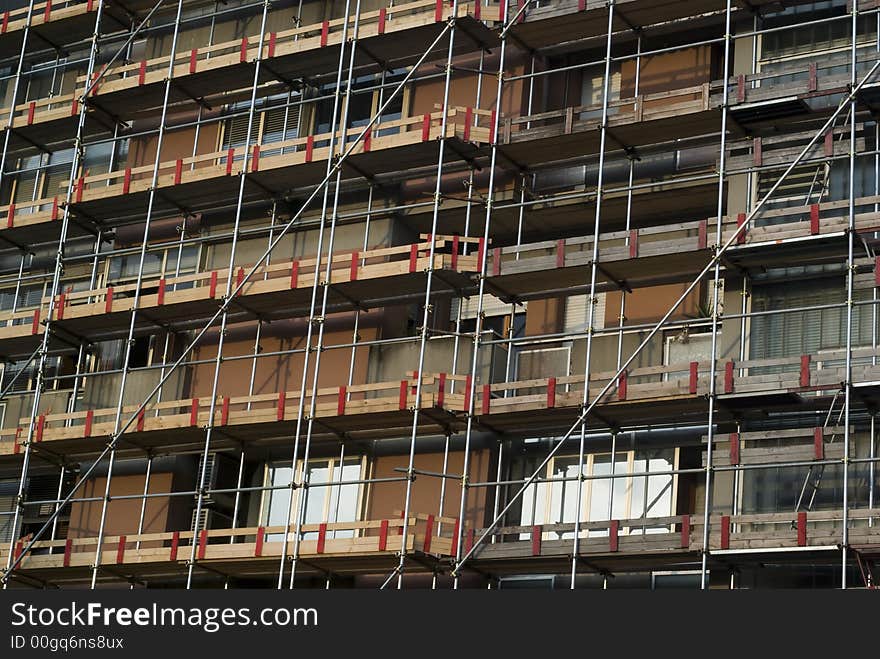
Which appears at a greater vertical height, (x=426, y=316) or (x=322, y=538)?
(x=426, y=316)

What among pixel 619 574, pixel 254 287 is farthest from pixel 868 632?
pixel 254 287

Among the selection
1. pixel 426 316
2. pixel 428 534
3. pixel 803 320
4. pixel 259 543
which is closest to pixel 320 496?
pixel 259 543

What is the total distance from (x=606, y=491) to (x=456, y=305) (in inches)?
231

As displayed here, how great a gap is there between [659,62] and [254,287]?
9.82 m

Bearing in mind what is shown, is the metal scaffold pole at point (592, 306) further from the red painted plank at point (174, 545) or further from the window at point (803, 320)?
the red painted plank at point (174, 545)

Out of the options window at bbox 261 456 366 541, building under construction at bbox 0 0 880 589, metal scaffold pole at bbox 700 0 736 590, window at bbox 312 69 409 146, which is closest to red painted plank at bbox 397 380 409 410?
building under construction at bbox 0 0 880 589

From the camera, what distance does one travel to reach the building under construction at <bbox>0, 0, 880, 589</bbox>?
3253 centimetres

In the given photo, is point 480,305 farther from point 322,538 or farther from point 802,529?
point 802,529

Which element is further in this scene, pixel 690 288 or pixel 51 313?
pixel 51 313

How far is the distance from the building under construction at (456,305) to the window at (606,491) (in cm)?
6

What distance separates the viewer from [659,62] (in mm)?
37344

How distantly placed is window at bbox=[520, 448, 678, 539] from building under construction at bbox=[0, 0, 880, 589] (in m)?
0.06

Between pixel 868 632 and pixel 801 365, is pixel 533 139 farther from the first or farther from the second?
pixel 868 632

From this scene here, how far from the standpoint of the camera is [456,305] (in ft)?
124
